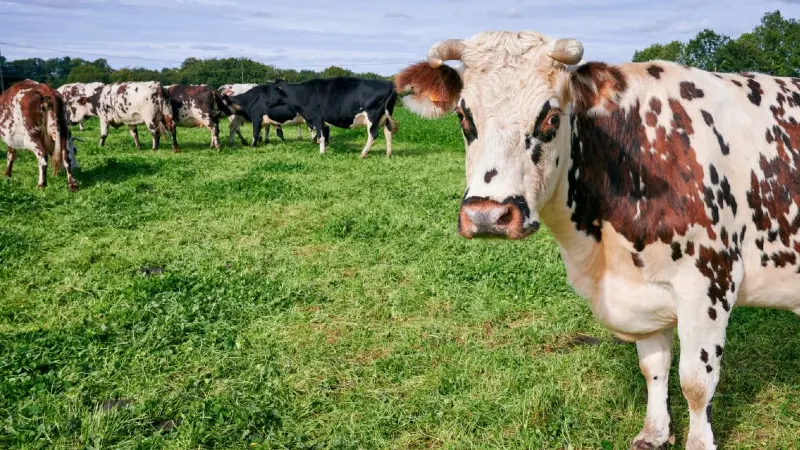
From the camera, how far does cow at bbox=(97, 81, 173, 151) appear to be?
667 inches

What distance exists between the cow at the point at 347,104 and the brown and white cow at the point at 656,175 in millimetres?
12426

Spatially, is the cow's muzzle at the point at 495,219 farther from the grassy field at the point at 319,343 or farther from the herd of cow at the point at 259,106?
the herd of cow at the point at 259,106

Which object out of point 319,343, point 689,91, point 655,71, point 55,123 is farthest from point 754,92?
point 55,123

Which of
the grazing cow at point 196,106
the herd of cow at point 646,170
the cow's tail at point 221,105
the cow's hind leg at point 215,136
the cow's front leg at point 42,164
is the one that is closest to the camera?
the herd of cow at point 646,170

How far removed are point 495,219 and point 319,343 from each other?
109 inches

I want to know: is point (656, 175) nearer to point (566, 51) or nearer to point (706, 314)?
point (706, 314)

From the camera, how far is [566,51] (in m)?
2.46

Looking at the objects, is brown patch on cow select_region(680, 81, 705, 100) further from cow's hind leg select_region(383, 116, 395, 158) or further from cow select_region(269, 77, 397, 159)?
cow's hind leg select_region(383, 116, 395, 158)

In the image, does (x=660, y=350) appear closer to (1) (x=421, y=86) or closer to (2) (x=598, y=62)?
(2) (x=598, y=62)

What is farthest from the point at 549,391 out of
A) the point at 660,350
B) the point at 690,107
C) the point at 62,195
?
the point at 62,195

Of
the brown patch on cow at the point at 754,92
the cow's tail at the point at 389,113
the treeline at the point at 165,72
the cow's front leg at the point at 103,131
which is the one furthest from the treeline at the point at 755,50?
the brown patch on cow at the point at 754,92

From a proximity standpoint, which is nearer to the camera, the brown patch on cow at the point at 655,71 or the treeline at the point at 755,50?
the brown patch on cow at the point at 655,71

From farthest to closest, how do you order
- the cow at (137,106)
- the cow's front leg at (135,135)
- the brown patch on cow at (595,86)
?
the cow's front leg at (135,135), the cow at (137,106), the brown patch on cow at (595,86)

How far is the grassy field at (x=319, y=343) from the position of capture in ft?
11.8
